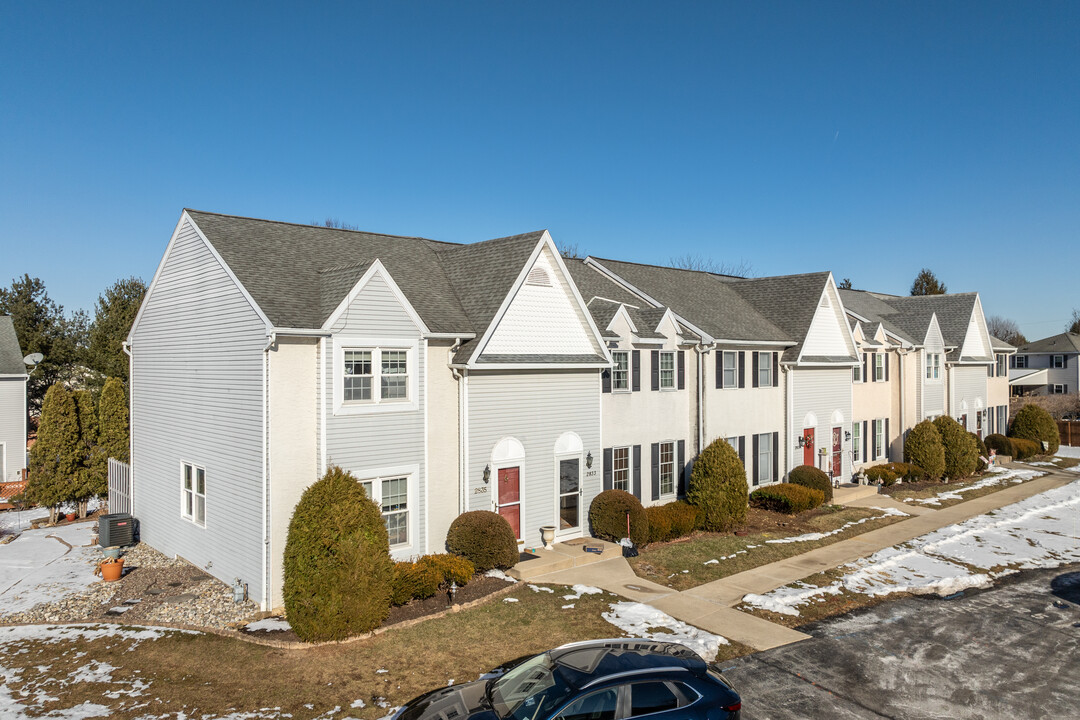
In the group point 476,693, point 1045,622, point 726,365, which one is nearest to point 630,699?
point 476,693

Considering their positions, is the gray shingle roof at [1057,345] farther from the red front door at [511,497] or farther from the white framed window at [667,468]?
the red front door at [511,497]

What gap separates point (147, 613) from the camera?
14.2m

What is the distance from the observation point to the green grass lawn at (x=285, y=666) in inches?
404

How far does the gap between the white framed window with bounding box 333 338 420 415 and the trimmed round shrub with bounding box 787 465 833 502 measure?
17.4 metres

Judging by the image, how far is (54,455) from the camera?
2294 cm

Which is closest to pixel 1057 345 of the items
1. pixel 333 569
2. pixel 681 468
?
pixel 681 468

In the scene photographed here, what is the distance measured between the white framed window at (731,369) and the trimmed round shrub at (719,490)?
3.69 meters

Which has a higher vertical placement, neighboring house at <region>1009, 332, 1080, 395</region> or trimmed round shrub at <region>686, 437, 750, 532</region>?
neighboring house at <region>1009, 332, 1080, 395</region>

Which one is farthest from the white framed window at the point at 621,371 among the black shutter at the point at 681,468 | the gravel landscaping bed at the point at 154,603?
the gravel landscaping bed at the point at 154,603

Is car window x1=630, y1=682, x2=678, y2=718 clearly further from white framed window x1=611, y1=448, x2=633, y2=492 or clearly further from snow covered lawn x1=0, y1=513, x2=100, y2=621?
snow covered lawn x1=0, y1=513, x2=100, y2=621

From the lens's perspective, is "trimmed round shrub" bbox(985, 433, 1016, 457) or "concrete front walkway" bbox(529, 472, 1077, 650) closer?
"concrete front walkway" bbox(529, 472, 1077, 650)

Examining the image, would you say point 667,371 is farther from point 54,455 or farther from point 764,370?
point 54,455

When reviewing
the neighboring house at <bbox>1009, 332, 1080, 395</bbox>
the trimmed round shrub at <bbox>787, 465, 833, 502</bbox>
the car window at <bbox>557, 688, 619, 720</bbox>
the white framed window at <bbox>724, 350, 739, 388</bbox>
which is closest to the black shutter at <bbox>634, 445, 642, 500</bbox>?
the white framed window at <bbox>724, 350, 739, 388</bbox>

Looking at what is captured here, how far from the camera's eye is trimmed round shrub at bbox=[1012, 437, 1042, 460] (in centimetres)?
3956
